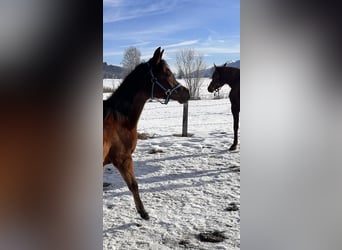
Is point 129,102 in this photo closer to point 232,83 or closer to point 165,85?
point 165,85

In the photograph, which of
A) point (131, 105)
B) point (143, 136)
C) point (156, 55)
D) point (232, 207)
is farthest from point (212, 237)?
point (156, 55)

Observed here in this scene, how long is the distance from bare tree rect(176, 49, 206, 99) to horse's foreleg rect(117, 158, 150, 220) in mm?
397

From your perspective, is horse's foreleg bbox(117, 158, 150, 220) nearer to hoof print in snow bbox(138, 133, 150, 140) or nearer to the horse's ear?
hoof print in snow bbox(138, 133, 150, 140)

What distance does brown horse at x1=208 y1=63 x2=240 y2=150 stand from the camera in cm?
150

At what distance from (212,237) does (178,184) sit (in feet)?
0.85

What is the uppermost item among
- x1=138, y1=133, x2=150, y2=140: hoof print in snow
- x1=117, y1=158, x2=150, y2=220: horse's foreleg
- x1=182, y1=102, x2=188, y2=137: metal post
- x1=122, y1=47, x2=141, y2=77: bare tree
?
x1=122, y1=47, x2=141, y2=77: bare tree

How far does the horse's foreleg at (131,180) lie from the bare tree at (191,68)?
397 millimetres

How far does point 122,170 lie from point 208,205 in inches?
15.5

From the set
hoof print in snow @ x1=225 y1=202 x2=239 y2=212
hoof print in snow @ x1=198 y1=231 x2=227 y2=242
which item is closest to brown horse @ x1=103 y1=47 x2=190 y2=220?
hoof print in snow @ x1=198 y1=231 x2=227 y2=242

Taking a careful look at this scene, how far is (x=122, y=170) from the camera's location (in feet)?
4.82
